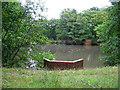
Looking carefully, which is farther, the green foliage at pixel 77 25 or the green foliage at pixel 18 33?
the green foliage at pixel 77 25

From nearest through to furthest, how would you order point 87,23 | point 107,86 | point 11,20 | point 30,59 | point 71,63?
1. point 107,86
2. point 11,20
3. point 30,59
4. point 71,63
5. point 87,23

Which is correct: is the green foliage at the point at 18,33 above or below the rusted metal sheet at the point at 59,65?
above

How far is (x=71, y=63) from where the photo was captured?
12.9 feet

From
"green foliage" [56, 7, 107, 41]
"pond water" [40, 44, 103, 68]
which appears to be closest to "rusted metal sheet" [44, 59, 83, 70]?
"pond water" [40, 44, 103, 68]

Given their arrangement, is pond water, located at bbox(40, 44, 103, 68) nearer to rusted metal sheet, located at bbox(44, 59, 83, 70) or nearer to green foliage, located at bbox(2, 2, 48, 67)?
rusted metal sheet, located at bbox(44, 59, 83, 70)

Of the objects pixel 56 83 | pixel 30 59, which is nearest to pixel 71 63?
pixel 30 59

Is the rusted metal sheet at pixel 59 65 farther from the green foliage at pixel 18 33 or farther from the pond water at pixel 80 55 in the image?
the green foliage at pixel 18 33

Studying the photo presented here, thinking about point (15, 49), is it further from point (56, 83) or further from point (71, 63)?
point (56, 83)

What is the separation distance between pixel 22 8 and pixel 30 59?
1245 millimetres

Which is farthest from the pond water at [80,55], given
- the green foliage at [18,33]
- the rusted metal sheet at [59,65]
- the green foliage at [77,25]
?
the green foliage at [77,25]

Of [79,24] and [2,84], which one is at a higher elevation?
[79,24]

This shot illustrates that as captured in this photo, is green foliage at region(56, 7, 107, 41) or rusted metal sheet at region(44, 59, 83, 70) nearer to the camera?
rusted metal sheet at region(44, 59, 83, 70)

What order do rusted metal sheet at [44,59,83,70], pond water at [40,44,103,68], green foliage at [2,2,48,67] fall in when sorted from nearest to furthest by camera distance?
1. green foliage at [2,2,48,67]
2. rusted metal sheet at [44,59,83,70]
3. pond water at [40,44,103,68]

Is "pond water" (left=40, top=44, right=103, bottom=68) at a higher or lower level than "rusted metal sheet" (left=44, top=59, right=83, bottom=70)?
lower
